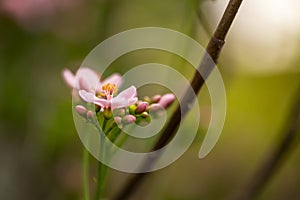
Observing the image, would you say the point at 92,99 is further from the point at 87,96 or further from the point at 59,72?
the point at 59,72

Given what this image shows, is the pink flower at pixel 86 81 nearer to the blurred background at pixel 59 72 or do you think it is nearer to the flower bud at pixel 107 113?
the flower bud at pixel 107 113

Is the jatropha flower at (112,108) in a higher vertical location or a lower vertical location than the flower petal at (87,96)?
lower

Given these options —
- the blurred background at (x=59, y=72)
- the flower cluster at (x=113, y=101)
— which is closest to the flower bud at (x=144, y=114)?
A: the flower cluster at (x=113, y=101)

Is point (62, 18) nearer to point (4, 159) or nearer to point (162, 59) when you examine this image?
point (4, 159)

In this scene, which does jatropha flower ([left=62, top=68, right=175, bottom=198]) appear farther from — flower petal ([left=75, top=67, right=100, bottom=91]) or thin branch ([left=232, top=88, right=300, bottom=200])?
thin branch ([left=232, top=88, right=300, bottom=200])

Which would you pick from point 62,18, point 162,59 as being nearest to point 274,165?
point 62,18

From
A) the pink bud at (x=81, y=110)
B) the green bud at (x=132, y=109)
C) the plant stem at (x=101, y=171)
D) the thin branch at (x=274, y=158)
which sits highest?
the pink bud at (x=81, y=110)

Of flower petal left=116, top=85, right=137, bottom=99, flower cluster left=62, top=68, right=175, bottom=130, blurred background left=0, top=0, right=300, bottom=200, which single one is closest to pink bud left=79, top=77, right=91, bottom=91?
flower cluster left=62, top=68, right=175, bottom=130

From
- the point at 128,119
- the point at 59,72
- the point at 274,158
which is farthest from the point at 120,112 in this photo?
the point at 59,72
